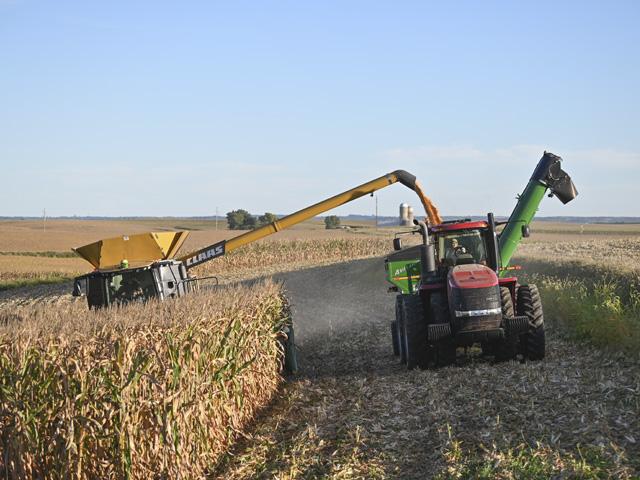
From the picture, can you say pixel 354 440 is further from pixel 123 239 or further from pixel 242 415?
pixel 123 239

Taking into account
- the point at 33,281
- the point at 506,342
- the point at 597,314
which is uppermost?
the point at 33,281

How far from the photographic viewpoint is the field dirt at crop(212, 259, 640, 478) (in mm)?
7867

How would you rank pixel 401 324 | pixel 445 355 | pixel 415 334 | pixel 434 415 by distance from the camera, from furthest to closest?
pixel 401 324
pixel 445 355
pixel 415 334
pixel 434 415

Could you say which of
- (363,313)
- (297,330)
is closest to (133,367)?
(297,330)

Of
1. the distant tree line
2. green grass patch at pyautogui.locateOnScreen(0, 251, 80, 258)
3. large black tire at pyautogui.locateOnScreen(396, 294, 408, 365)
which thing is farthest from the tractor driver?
the distant tree line

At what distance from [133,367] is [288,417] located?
3.12 meters

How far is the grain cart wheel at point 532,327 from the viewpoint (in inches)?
440

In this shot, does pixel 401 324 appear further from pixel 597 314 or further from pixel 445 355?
pixel 597 314

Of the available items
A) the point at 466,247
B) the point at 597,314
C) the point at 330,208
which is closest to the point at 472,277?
the point at 466,247

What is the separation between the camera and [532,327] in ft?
36.6

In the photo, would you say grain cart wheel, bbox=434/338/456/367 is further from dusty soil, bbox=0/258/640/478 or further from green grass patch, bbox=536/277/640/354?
green grass patch, bbox=536/277/640/354

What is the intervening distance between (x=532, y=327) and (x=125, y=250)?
22.2 ft

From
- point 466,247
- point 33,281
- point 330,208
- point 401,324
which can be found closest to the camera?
point 466,247

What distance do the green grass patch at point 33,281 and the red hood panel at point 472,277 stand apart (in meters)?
28.6
